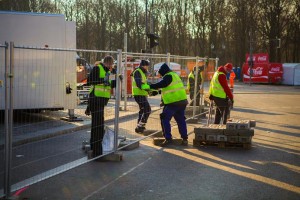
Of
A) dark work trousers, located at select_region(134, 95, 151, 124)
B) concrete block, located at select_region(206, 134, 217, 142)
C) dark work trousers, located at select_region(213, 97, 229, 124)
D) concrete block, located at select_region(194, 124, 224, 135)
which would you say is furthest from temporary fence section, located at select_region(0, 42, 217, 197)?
dark work trousers, located at select_region(213, 97, 229, 124)

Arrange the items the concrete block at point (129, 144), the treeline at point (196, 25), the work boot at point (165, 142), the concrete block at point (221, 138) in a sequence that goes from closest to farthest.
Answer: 1. the concrete block at point (129, 144)
2. the concrete block at point (221, 138)
3. the work boot at point (165, 142)
4. the treeline at point (196, 25)

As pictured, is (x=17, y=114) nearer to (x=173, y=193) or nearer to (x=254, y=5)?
(x=173, y=193)

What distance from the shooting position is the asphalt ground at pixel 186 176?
629 cm

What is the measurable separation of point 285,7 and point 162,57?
5114 centimetres

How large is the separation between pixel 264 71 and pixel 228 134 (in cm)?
3765

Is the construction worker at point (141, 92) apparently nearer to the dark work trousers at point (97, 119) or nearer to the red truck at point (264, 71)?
Result: the dark work trousers at point (97, 119)

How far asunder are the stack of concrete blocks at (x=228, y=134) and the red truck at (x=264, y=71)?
3702 cm

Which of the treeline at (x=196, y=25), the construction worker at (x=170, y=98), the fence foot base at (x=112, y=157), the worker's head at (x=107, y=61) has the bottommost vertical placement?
the fence foot base at (x=112, y=157)

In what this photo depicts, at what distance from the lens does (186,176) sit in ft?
24.0

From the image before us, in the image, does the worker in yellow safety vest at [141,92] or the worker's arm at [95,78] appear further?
the worker in yellow safety vest at [141,92]

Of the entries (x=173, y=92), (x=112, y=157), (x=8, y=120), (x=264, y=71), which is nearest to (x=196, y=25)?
(x=264, y=71)

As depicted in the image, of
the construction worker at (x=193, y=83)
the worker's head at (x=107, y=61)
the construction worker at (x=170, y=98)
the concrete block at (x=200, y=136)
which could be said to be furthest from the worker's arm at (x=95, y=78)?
the construction worker at (x=193, y=83)

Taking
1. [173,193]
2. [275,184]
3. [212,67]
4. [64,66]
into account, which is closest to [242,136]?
[275,184]

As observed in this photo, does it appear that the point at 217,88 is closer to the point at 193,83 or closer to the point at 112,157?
the point at 193,83
